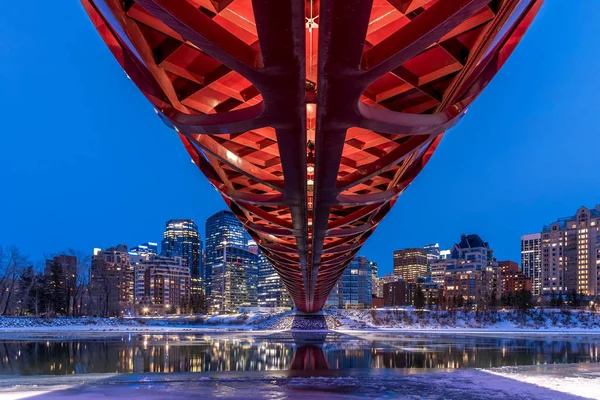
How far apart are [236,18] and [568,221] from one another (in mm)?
187684

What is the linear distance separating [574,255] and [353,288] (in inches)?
2973

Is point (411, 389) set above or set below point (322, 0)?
below

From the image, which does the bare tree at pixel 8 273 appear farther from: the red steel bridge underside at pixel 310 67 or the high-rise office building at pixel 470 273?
the high-rise office building at pixel 470 273

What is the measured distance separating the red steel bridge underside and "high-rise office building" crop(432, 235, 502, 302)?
152104 mm

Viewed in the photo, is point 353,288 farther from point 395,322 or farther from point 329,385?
point 329,385

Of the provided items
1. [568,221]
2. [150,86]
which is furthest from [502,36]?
[568,221]

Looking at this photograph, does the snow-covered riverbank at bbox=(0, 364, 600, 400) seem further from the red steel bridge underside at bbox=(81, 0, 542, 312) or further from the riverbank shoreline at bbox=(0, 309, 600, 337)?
the riverbank shoreline at bbox=(0, 309, 600, 337)

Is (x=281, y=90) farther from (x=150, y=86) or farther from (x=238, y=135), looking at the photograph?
(x=238, y=135)

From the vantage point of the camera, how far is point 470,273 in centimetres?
16325

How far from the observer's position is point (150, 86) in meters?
8.21

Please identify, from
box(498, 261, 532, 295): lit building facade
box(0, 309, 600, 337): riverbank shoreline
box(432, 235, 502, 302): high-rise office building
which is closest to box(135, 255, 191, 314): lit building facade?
box(432, 235, 502, 302): high-rise office building

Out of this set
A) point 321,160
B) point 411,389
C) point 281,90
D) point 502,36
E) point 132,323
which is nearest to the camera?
point 281,90

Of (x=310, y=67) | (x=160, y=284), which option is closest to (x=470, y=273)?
(x=160, y=284)

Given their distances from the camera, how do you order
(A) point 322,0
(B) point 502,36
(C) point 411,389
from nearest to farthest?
(A) point 322,0
(B) point 502,36
(C) point 411,389
